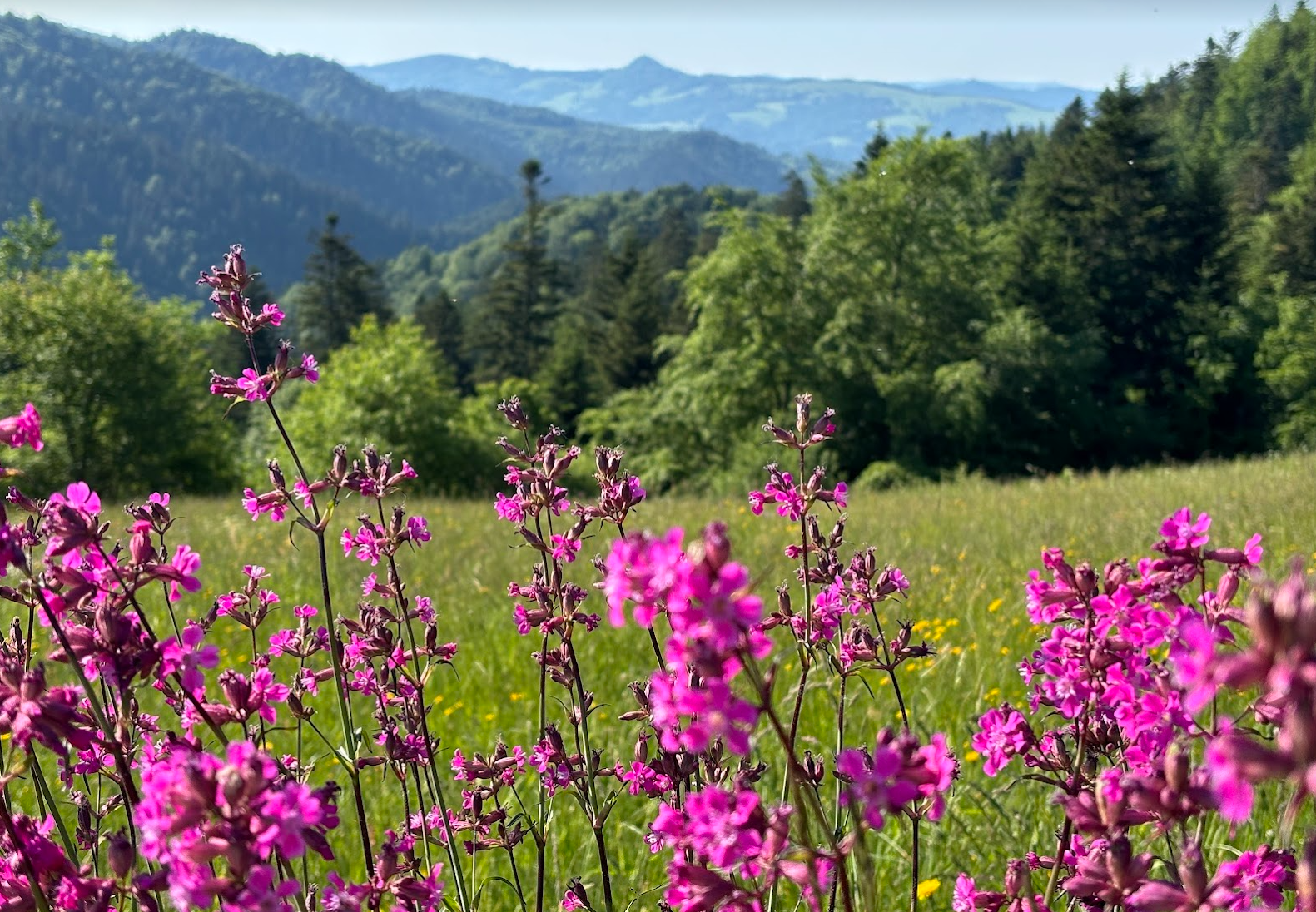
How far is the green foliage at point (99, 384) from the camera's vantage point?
1059 inches

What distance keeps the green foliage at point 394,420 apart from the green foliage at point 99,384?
3.58 m

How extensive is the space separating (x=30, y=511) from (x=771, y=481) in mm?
1424

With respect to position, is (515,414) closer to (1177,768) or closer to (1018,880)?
(1018,880)

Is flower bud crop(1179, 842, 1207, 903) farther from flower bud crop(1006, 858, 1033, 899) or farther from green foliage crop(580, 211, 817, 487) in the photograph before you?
green foliage crop(580, 211, 817, 487)

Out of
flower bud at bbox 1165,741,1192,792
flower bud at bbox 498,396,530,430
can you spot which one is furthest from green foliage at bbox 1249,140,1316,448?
flower bud at bbox 1165,741,1192,792

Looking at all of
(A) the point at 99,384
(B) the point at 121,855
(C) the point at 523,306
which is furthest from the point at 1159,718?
(C) the point at 523,306

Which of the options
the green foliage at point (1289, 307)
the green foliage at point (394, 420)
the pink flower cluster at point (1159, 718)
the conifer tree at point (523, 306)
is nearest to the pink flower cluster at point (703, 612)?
the pink flower cluster at point (1159, 718)

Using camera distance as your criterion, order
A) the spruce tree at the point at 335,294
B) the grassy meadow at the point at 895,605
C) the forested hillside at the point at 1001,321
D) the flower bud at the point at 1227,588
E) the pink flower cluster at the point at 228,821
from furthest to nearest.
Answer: the spruce tree at the point at 335,294, the forested hillside at the point at 1001,321, the grassy meadow at the point at 895,605, the flower bud at the point at 1227,588, the pink flower cluster at the point at 228,821

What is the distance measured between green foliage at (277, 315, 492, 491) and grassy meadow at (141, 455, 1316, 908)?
51.7 feet

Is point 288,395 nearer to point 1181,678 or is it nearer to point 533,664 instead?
point 533,664

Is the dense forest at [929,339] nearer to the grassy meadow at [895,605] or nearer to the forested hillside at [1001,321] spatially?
the forested hillside at [1001,321]

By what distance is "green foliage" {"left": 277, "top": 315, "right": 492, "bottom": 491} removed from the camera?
2841cm

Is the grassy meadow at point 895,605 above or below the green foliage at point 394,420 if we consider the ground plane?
above

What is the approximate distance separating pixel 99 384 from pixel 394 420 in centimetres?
821
